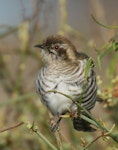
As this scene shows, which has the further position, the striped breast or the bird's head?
the bird's head

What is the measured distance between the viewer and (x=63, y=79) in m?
3.26

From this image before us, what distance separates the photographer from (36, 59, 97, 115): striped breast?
3146 mm

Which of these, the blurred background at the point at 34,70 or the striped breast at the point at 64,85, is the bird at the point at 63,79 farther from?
the blurred background at the point at 34,70

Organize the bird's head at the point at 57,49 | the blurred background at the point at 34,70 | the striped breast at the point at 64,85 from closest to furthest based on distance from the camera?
the striped breast at the point at 64,85
the bird's head at the point at 57,49
the blurred background at the point at 34,70

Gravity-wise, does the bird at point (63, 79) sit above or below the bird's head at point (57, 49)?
below

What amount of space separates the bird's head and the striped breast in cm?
8

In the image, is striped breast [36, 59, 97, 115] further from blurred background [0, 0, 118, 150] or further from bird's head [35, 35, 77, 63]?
blurred background [0, 0, 118, 150]

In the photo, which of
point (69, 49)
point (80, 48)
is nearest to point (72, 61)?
point (69, 49)

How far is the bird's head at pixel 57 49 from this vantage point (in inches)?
132

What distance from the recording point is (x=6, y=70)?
4.62 meters

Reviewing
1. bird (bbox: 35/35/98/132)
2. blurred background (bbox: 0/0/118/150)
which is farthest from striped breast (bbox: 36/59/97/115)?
blurred background (bbox: 0/0/118/150)

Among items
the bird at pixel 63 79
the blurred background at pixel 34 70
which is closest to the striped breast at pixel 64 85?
the bird at pixel 63 79

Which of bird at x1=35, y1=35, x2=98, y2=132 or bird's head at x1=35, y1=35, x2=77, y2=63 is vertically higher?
bird's head at x1=35, y1=35, x2=77, y2=63

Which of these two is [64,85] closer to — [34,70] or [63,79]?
[63,79]
